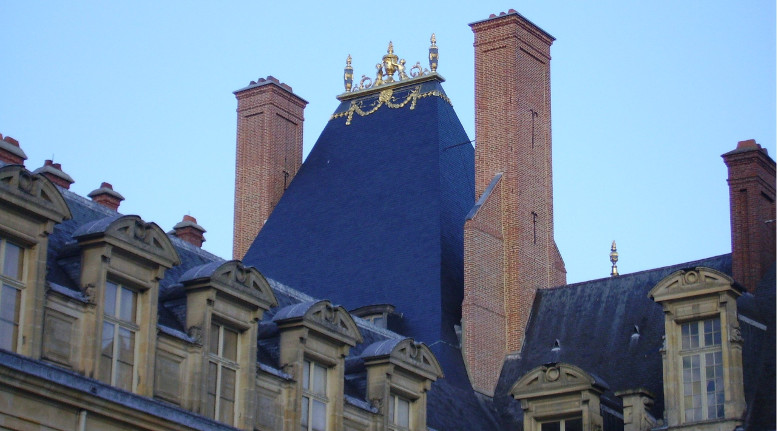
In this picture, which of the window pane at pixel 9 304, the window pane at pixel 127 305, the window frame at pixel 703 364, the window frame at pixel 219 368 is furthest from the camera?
the window frame at pixel 703 364

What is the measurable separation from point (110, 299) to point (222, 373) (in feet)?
7.83

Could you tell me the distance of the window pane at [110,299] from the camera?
24.0 meters

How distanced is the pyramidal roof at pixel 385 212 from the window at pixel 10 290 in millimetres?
14310

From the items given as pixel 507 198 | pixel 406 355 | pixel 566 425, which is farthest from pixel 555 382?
pixel 507 198

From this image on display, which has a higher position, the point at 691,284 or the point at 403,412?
the point at 691,284

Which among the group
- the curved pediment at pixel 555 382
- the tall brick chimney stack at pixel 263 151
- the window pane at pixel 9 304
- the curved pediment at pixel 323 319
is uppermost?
the tall brick chimney stack at pixel 263 151

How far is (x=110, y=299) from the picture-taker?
2412 cm

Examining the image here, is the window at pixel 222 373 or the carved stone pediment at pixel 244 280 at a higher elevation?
the carved stone pediment at pixel 244 280

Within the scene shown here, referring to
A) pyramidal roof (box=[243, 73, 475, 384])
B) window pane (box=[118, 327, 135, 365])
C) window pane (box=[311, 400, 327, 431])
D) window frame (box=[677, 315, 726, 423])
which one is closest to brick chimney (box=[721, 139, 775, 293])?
window frame (box=[677, 315, 726, 423])

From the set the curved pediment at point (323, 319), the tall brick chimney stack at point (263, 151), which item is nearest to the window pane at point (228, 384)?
the curved pediment at point (323, 319)

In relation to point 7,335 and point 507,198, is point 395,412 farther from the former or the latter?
point 507,198

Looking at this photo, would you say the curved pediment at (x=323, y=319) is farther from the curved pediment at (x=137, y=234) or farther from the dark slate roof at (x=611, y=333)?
the dark slate roof at (x=611, y=333)

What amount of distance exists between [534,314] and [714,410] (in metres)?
6.79

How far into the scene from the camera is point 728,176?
→ 36.5 m
